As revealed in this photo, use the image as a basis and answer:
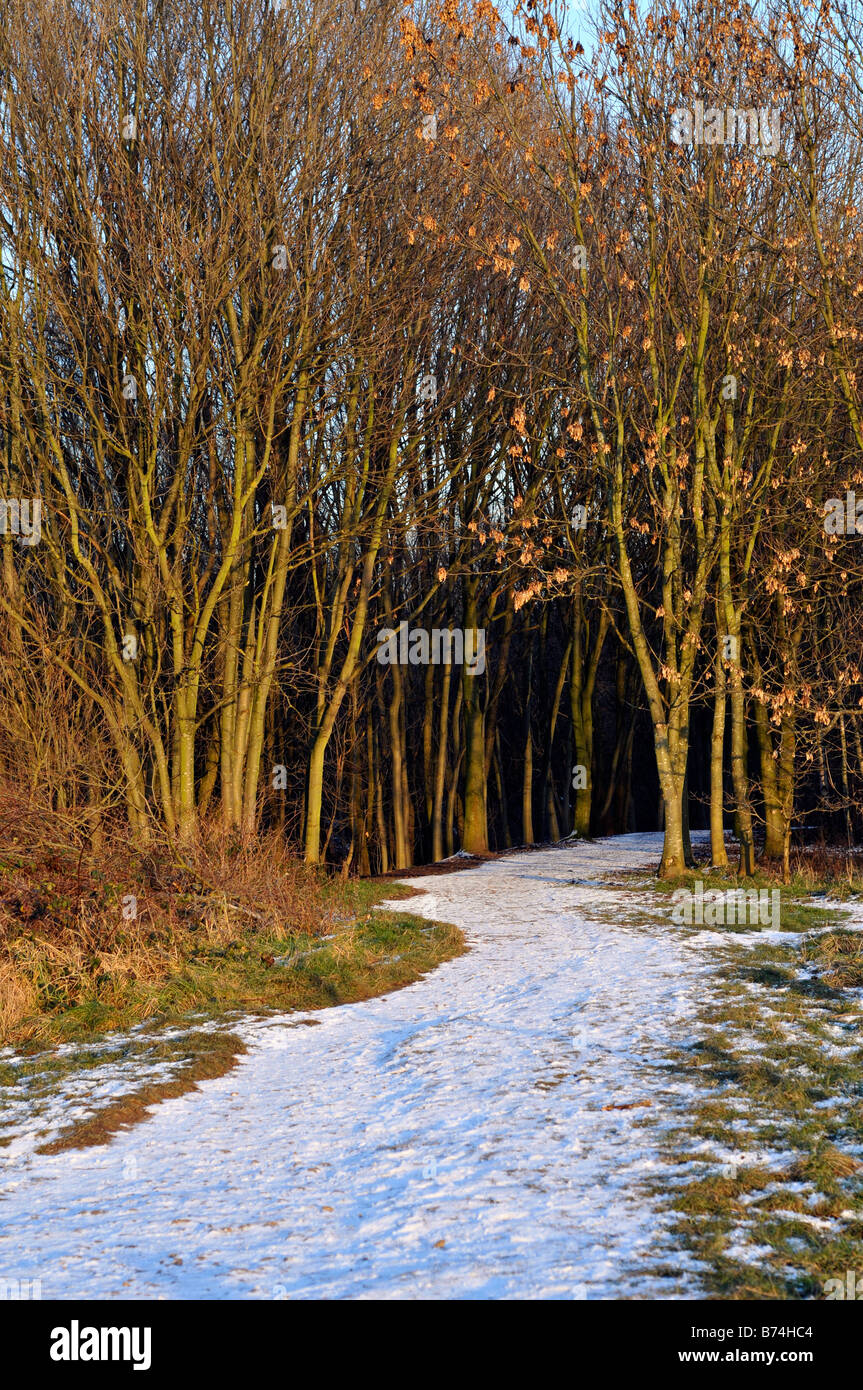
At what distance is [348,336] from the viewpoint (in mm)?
16703

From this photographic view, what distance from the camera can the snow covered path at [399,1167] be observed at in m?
4.74

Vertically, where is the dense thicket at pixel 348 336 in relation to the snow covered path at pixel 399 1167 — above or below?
above

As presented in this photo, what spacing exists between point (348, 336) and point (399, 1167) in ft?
42.8

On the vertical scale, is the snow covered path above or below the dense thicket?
below

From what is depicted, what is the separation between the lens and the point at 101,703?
49.4 feet

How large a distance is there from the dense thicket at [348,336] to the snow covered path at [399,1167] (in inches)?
221

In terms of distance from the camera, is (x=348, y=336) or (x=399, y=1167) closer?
(x=399, y=1167)

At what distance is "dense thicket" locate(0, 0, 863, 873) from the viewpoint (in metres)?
14.5

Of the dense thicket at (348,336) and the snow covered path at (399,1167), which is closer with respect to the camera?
the snow covered path at (399,1167)

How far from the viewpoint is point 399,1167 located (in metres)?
6.18

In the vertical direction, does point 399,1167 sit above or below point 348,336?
below

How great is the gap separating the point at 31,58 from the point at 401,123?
16.8 ft

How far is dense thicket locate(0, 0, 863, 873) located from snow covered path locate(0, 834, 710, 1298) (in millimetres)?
5625

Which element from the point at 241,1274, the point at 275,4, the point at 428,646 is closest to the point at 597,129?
the point at 275,4
